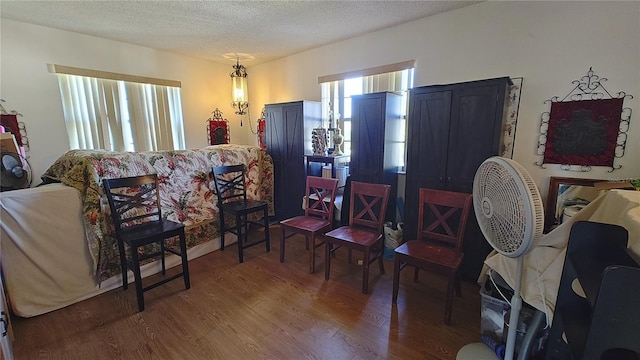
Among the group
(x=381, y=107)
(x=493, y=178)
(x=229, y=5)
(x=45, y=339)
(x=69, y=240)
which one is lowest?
(x=45, y=339)

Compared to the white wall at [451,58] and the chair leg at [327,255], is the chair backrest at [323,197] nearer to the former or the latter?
the chair leg at [327,255]

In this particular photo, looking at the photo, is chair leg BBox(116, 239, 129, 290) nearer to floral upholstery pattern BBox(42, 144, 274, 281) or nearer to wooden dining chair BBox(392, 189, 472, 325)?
floral upholstery pattern BBox(42, 144, 274, 281)

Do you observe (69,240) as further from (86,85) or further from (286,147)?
(286,147)

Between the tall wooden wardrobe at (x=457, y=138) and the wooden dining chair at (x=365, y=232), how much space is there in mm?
427

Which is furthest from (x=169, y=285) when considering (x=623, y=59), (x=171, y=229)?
(x=623, y=59)

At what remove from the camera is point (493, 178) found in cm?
121

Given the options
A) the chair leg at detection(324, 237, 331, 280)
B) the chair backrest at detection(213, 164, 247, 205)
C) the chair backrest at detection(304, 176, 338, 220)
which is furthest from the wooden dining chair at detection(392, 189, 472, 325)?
the chair backrest at detection(213, 164, 247, 205)

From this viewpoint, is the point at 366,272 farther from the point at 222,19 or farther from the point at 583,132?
the point at 222,19

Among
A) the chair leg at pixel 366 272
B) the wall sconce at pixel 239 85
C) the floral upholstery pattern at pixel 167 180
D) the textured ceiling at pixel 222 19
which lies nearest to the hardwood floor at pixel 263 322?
the chair leg at pixel 366 272

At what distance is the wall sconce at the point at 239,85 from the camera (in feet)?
14.0

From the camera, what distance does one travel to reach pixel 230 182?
3059 mm

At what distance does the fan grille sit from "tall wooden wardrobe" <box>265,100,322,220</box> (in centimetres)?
240

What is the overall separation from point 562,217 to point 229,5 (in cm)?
330

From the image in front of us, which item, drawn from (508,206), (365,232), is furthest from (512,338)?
(365,232)
